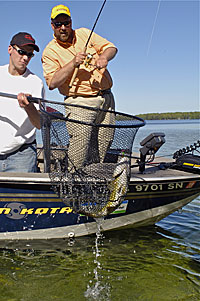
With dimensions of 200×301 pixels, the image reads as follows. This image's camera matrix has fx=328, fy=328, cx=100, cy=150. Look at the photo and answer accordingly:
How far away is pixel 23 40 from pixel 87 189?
5.94 feet

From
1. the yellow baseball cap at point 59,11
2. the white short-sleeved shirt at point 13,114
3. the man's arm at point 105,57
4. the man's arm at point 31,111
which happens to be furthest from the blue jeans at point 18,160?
the yellow baseball cap at point 59,11

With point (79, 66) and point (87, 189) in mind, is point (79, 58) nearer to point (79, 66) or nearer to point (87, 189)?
point (79, 66)

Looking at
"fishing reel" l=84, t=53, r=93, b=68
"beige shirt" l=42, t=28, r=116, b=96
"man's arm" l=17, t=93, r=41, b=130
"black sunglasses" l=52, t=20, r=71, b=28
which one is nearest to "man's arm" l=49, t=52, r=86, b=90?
"beige shirt" l=42, t=28, r=116, b=96

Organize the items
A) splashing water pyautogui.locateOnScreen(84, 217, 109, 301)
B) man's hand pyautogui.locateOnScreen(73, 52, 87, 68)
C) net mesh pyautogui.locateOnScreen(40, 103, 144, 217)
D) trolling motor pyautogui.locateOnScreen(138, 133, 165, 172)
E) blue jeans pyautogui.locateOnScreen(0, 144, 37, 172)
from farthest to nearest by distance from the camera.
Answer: trolling motor pyautogui.locateOnScreen(138, 133, 165, 172) → blue jeans pyautogui.locateOnScreen(0, 144, 37, 172) → man's hand pyautogui.locateOnScreen(73, 52, 87, 68) → net mesh pyautogui.locateOnScreen(40, 103, 144, 217) → splashing water pyautogui.locateOnScreen(84, 217, 109, 301)

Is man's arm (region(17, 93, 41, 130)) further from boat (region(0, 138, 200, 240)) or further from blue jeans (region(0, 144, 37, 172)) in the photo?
boat (region(0, 138, 200, 240))

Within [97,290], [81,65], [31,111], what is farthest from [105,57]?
[97,290]

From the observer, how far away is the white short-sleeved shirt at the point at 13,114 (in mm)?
3789

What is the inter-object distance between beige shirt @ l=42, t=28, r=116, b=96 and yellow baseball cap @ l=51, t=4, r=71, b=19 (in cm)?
31

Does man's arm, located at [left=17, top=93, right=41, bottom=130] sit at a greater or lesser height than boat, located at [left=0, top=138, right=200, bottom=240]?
greater

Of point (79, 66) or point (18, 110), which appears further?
point (18, 110)

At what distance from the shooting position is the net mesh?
324 cm

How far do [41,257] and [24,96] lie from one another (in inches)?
74.5

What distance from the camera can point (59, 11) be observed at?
3.63 m

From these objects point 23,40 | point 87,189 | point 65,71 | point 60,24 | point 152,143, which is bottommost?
point 87,189
